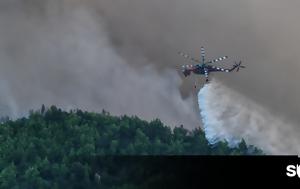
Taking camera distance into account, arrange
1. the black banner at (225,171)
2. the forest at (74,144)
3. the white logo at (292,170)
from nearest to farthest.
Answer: the white logo at (292,170), the black banner at (225,171), the forest at (74,144)

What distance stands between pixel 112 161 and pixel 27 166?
44.4 m

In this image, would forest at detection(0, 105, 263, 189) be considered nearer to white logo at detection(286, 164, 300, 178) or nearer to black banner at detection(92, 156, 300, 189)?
black banner at detection(92, 156, 300, 189)

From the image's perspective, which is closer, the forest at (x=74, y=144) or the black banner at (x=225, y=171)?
the black banner at (x=225, y=171)

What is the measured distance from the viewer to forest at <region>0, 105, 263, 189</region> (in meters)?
160

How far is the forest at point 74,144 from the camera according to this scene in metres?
160

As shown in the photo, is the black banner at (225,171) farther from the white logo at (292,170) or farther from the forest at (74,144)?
the forest at (74,144)

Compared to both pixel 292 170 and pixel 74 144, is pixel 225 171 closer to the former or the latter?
pixel 292 170

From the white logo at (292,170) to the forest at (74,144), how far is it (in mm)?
86008

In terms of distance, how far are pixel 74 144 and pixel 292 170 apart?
12476cm

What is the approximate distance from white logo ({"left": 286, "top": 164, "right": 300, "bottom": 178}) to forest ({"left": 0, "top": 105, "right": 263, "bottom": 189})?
282 ft

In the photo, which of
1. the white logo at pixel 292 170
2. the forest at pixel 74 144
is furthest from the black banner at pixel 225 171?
the forest at pixel 74 144

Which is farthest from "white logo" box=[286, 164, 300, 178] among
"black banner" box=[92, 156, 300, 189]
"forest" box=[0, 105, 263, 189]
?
"forest" box=[0, 105, 263, 189]

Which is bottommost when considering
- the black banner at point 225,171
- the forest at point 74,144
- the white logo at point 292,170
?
the white logo at point 292,170

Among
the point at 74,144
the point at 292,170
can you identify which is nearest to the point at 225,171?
the point at 292,170
